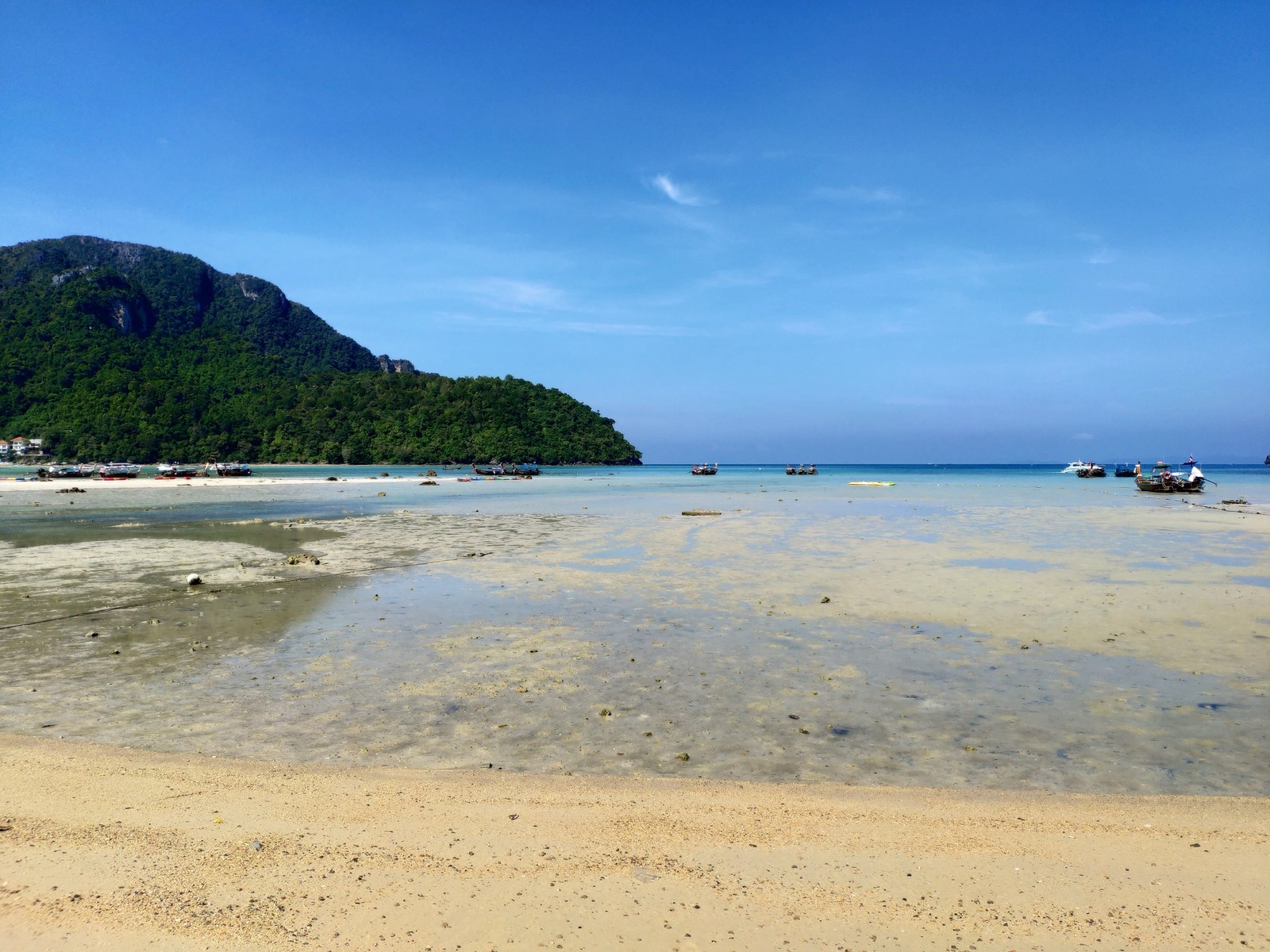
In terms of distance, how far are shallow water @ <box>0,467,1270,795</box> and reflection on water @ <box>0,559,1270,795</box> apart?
4cm

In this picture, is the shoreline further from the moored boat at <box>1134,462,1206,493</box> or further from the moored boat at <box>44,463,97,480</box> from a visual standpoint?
the moored boat at <box>44,463,97,480</box>

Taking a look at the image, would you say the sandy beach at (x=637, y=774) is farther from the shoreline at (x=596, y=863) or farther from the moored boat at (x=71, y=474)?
the moored boat at (x=71, y=474)

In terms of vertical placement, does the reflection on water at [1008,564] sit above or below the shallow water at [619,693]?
above

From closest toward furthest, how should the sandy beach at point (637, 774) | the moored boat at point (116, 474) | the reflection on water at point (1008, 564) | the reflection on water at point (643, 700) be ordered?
the sandy beach at point (637, 774) → the reflection on water at point (643, 700) → the reflection on water at point (1008, 564) → the moored boat at point (116, 474)

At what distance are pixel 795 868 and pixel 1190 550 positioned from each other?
24317mm

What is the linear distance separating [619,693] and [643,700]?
0.36 metres

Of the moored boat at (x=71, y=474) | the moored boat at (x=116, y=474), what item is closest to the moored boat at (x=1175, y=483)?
the moored boat at (x=116, y=474)

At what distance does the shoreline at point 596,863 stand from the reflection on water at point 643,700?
2.25 ft

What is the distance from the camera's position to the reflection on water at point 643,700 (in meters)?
6.72

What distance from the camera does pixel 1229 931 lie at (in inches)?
154

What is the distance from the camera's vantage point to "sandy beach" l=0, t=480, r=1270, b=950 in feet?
13.4

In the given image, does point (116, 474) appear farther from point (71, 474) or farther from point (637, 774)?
point (637, 774)

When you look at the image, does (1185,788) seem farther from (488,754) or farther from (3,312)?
(3,312)

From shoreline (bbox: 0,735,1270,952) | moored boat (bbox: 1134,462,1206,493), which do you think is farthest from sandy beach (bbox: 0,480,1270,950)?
moored boat (bbox: 1134,462,1206,493)
